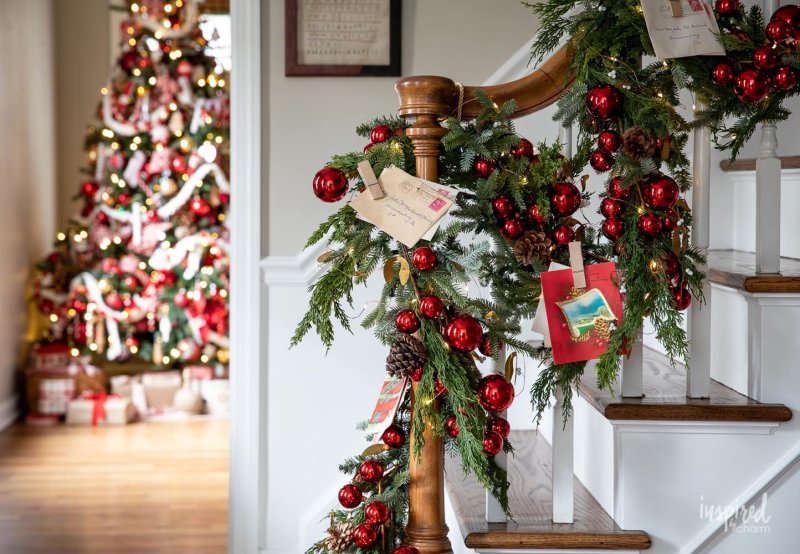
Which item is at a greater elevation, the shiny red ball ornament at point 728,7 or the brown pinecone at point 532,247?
the shiny red ball ornament at point 728,7

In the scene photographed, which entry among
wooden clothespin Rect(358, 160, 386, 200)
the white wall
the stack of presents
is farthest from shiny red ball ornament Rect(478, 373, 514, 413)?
the white wall

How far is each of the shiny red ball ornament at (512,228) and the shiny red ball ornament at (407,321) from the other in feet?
0.72

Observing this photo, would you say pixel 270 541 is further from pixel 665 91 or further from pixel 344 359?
pixel 665 91

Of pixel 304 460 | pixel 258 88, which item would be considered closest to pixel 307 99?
pixel 258 88

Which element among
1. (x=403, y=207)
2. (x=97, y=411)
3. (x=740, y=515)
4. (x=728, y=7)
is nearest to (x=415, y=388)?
(x=403, y=207)

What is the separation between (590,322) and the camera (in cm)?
148

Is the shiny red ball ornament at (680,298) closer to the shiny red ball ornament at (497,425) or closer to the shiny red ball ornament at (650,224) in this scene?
the shiny red ball ornament at (650,224)

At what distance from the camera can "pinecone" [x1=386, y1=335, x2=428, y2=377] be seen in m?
1.40

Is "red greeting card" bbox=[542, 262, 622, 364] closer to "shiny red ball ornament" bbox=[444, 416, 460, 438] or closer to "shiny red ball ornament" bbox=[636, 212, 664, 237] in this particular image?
"shiny red ball ornament" bbox=[636, 212, 664, 237]

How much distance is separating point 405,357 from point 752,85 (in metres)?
0.76

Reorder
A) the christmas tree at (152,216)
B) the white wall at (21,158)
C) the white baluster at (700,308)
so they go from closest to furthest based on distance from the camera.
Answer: the white baluster at (700,308) → the white wall at (21,158) → the christmas tree at (152,216)

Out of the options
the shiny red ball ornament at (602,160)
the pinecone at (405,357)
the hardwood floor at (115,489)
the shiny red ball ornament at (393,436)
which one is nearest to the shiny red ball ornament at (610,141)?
the shiny red ball ornament at (602,160)

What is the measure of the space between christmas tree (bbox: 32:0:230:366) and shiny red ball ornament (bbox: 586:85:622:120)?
155 inches

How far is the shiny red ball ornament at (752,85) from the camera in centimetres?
145
